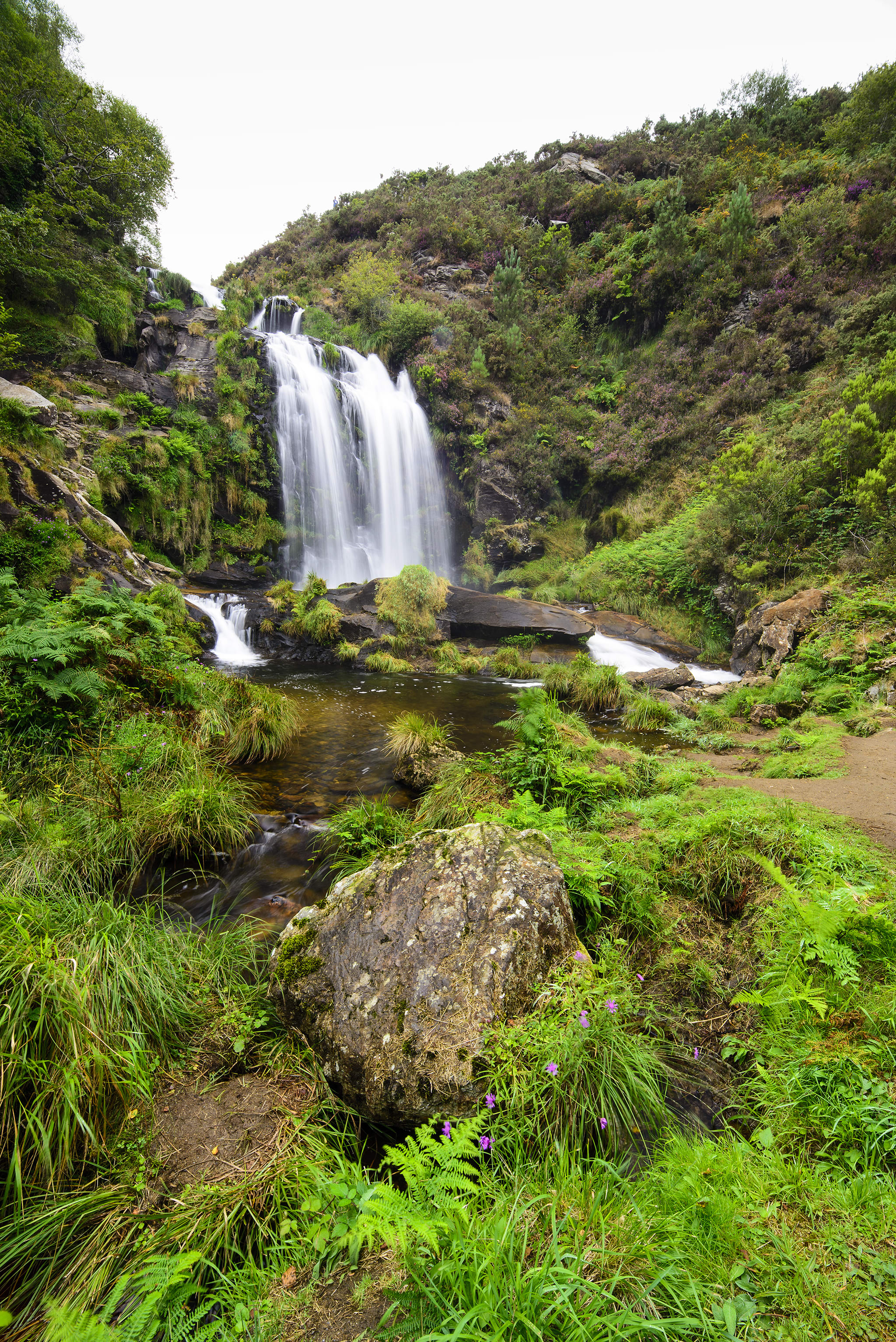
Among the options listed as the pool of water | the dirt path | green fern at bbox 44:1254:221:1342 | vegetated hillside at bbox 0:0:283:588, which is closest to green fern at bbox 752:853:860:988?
the dirt path

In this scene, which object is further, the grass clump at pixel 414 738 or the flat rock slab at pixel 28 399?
the flat rock slab at pixel 28 399

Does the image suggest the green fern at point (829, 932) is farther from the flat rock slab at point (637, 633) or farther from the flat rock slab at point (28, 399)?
the flat rock slab at point (28, 399)

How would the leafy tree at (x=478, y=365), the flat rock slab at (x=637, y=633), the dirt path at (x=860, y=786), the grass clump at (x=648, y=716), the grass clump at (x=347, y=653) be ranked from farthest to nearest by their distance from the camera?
the leafy tree at (x=478, y=365) < the flat rock slab at (x=637, y=633) < the grass clump at (x=347, y=653) < the grass clump at (x=648, y=716) < the dirt path at (x=860, y=786)

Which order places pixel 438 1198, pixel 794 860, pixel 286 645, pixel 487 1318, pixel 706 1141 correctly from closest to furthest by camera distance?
pixel 487 1318
pixel 438 1198
pixel 706 1141
pixel 794 860
pixel 286 645

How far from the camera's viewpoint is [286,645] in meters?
13.8

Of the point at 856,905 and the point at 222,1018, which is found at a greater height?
the point at 856,905

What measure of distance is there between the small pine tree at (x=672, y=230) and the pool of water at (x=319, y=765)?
21125mm

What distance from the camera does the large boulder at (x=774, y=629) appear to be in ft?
32.3

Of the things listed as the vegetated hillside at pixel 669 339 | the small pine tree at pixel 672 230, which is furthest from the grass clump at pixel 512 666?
the small pine tree at pixel 672 230

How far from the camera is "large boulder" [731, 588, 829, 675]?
32.3 ft

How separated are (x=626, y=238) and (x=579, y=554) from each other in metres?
15.8

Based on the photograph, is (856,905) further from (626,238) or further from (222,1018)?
(626,238)

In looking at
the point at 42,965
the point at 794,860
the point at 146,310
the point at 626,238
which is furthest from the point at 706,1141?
the point at 626,238

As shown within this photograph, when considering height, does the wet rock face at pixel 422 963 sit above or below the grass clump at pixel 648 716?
above
